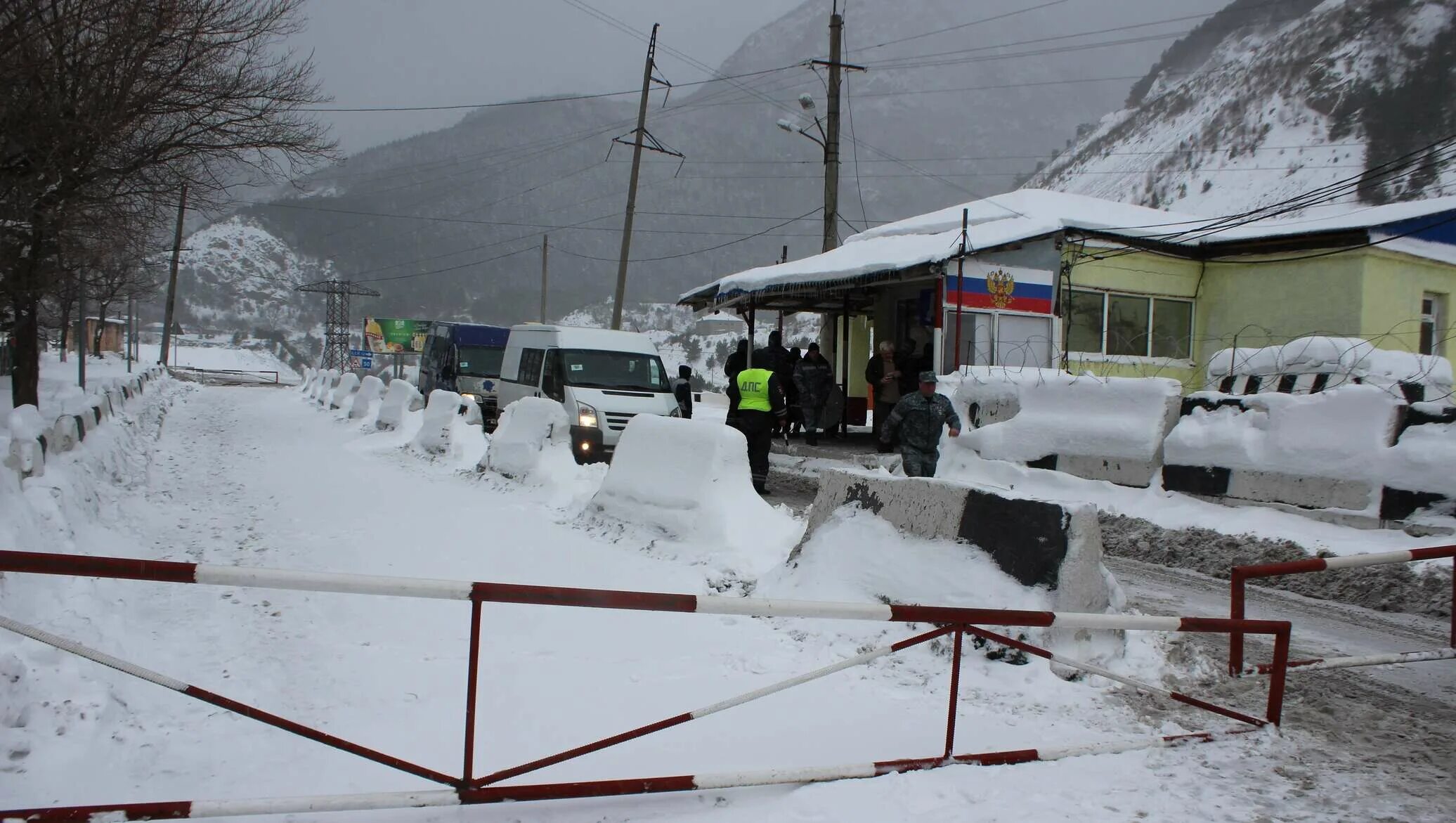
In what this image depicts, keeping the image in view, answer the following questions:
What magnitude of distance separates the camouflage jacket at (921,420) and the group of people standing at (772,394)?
5.30 feet

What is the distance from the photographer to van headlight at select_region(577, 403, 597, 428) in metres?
13.5

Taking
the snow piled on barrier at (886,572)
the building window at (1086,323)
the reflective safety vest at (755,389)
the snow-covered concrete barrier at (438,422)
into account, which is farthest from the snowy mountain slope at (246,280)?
the snow piled on barrier at (886,572)

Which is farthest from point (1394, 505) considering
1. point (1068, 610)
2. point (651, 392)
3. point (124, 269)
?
point (124, 269)

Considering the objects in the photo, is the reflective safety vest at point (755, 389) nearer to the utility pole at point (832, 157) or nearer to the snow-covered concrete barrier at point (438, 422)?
the snow-covered concrete barrier at point (438, 422)

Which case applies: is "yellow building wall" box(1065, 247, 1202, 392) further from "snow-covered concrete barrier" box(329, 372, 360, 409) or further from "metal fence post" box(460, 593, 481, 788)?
"snow-covered concrete barrier" box(329, 372, 360, 409)

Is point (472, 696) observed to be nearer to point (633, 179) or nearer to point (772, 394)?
point (772, 394)

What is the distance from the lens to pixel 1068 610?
196 inches

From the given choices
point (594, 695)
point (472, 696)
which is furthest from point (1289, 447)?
A: point (472, 696)

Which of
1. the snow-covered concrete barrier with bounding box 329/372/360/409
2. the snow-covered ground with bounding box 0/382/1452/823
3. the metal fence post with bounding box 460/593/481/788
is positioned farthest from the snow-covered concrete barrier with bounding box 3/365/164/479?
the snow-covered concrete barrier with bounding box 329/372/360/409

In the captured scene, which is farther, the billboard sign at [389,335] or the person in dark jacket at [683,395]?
the billboard sign at [389,335]

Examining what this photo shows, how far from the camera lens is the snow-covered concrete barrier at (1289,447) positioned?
789 cm

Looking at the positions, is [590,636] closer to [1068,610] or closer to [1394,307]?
[1068,610]

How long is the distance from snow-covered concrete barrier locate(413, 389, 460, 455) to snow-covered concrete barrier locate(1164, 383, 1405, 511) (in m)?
9.89

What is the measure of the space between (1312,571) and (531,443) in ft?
27.3
